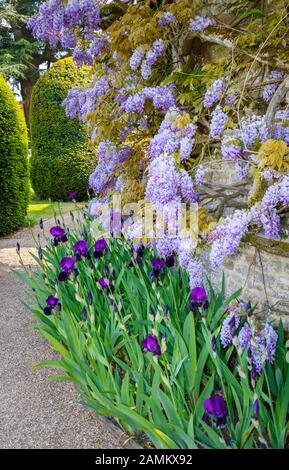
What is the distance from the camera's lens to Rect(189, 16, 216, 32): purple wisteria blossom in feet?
10.8

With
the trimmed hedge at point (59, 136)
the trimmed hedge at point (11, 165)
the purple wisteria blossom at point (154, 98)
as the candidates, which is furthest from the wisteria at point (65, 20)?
the trimmed hedge at point (59, 136)

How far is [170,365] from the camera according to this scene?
2188 millimetres

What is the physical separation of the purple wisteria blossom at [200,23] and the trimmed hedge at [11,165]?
4.89 m

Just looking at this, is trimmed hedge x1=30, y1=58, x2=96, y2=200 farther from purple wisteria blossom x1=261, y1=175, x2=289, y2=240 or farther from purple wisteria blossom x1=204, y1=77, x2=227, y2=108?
purple wisteria blossom x1=261, y1=175, x2=289, y2=240

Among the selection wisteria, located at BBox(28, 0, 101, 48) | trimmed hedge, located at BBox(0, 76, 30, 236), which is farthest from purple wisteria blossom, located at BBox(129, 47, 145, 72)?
trimmed hedge, located at BBox(0, 76, 30, 236)

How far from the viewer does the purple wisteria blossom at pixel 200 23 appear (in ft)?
10.8

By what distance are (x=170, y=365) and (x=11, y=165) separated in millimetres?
6228

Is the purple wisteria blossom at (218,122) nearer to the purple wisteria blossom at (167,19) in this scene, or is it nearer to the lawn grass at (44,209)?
the purple wisteria blossom at (167,19)

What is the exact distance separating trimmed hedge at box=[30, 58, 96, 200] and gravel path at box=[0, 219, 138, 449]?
6.45m

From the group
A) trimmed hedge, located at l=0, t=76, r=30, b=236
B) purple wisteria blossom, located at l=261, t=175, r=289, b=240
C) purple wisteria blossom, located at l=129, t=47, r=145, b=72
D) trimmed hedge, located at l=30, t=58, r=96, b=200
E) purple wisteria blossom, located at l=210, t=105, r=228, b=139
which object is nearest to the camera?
purple wisteria blossom, located at l=261, t=175, r=289, b=240

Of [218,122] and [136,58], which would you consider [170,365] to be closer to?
[218,122]

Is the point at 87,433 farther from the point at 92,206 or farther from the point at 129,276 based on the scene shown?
the point at 92,206

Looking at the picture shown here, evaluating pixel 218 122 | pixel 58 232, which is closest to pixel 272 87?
pixel 218 122
